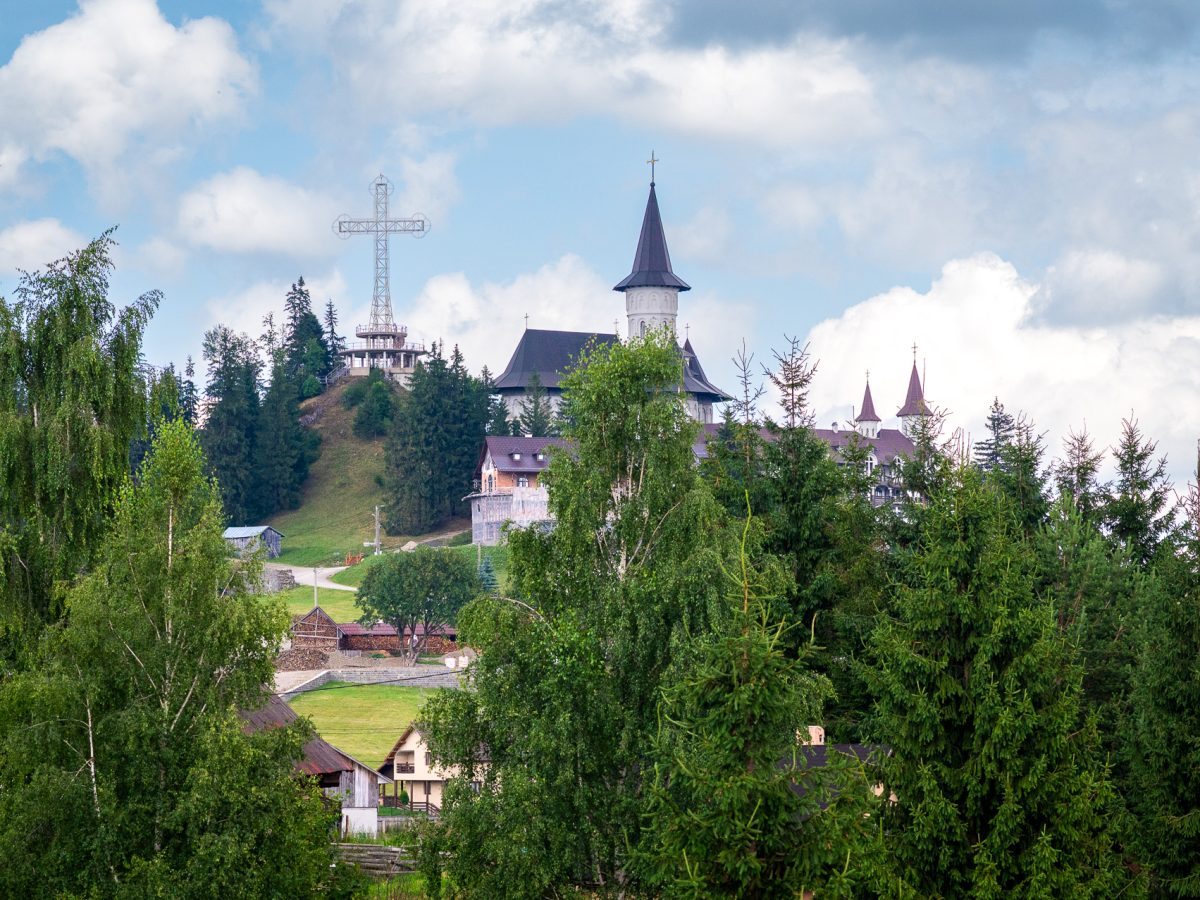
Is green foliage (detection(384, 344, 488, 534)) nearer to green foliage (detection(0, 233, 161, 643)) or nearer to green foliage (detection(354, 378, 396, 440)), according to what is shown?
green foliage (detection(354, 378, 396, 440))

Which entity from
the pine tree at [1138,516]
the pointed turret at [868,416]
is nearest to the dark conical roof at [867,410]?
the pointed turret at [868,416]

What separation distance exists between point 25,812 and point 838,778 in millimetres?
11355

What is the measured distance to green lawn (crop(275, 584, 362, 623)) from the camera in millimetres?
79188

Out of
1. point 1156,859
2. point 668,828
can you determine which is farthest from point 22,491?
point 1156,859

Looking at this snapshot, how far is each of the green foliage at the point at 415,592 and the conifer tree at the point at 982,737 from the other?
54.7 m

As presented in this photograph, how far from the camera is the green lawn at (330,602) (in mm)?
79188

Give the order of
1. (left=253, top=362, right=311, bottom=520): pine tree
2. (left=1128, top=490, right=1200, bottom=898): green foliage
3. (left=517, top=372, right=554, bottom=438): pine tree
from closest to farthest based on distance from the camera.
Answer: (left=1128, top=490, right=1200, bottom=898): green foliage
(left=517, top=372, right=554, bottom=438): pine tree
(left=253, top=362, right=311, bottom=520): pine tree

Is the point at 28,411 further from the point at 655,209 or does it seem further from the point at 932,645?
the point at 655,209

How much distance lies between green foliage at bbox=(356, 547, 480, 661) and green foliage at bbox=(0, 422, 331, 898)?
52394mm

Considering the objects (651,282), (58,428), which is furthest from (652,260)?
(58,428)

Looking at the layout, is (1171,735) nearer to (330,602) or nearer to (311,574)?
(330,602)

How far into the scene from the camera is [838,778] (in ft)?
47.0

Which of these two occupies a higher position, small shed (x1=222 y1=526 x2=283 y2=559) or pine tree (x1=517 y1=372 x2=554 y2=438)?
pine tree (x1=517 y1=372 x2=554 y2=438)

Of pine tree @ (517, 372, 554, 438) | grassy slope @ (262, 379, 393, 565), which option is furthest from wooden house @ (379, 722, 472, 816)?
pine tree @ (517, 372, 554, 438)
